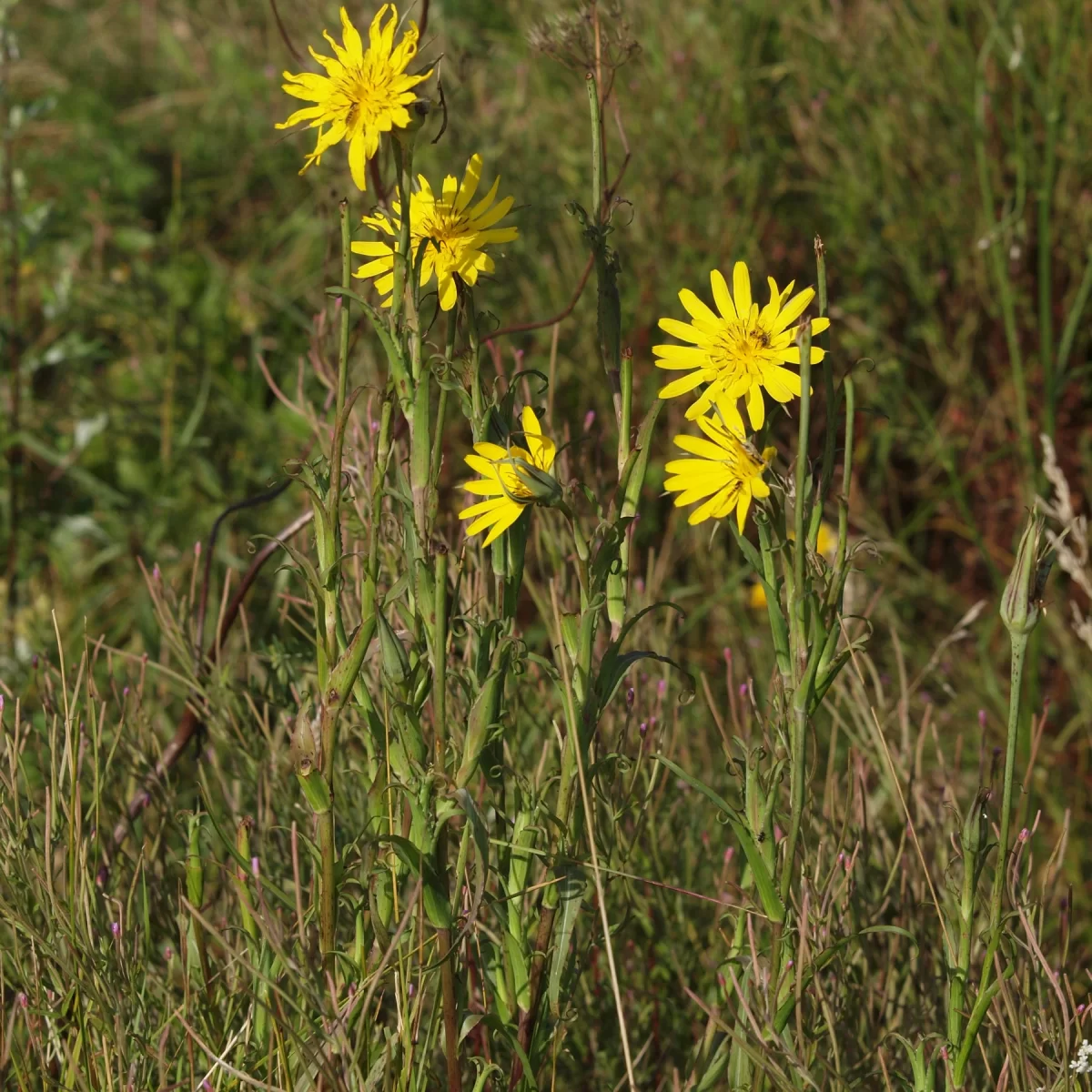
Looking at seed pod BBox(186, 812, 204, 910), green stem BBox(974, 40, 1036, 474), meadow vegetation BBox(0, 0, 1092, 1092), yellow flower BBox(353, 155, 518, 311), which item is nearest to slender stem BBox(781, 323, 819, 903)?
meadow vegetation BBox(0, 0, 1092, 1092)

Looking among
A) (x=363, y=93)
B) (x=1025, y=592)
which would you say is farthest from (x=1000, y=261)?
(x=363, y=93)

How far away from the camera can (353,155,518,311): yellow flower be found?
3.13 ft

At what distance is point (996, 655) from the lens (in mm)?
2387

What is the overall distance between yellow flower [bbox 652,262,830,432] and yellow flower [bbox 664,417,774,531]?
1cm

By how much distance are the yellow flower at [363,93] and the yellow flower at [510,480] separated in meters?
Answer: 0.20

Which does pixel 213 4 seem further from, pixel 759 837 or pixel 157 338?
pixel 759 837

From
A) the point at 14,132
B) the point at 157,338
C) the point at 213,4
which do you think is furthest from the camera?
the point at 213,4

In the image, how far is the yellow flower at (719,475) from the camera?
0.88m

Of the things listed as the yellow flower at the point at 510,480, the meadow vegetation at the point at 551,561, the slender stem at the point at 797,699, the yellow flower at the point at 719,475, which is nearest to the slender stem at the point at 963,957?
the meadow vegetation at the point at 551,561

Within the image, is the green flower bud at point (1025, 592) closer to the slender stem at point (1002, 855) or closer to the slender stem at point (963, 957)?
the slender stem at point (1002, 855)

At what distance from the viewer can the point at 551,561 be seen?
1657mm

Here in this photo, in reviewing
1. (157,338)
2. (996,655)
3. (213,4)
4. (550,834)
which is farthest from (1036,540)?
(213,4)

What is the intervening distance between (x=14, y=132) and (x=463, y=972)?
5.64 feet

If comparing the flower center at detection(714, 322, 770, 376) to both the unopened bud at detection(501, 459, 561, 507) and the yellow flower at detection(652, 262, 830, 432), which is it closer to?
the yellow flower at detection(652, 262, 830, 432)
